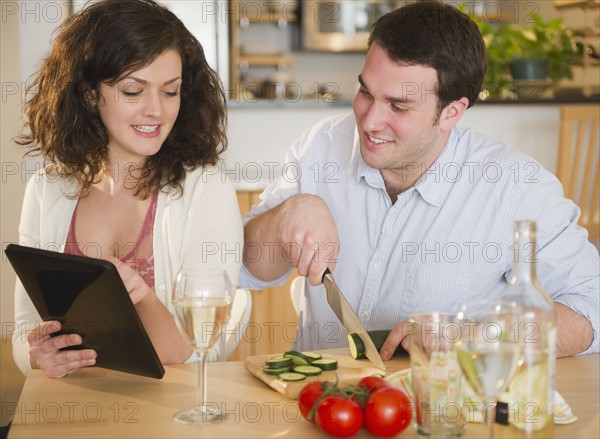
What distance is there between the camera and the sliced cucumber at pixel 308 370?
4.34 ft

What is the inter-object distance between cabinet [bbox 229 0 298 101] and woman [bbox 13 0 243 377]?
4494 millimetres

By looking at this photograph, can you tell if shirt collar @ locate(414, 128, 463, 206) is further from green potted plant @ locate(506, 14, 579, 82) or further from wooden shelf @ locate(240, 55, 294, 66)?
wooden shelf @ locate(240, 55, 294, 66)

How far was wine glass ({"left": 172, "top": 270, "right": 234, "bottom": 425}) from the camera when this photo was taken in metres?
1.15

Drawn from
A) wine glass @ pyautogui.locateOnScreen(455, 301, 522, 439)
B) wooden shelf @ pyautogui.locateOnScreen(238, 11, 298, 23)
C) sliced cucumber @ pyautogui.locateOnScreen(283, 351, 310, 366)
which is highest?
wooden shelf @ pyautogui.locateOnScreen(238, 11, 298, 23)

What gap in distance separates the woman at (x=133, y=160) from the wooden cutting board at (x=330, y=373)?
1.23 feet

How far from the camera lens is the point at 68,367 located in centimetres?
139

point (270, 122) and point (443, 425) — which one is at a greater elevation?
point (270, 122)

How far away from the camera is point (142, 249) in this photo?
6.19 feet

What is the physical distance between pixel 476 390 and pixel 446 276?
901mm

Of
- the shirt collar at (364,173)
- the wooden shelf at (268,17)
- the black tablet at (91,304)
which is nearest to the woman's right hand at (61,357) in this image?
the black tablet at (91,304)

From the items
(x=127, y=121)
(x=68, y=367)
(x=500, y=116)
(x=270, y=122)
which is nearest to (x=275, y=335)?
(x=270, y=122)

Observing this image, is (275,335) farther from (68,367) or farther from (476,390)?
(476,390)

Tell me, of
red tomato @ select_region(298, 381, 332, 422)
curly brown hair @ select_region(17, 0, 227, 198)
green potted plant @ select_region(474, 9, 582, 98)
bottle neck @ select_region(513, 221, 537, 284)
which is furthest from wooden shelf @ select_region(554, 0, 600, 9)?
red tomato @ select_region(298, 381, 332, 422)

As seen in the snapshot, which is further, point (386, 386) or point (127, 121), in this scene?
point (127, 121)
